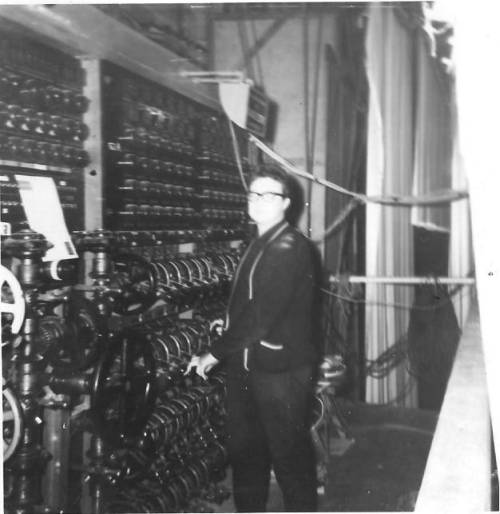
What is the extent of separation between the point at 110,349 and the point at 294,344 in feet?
2.42

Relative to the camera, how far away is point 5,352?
173 cm

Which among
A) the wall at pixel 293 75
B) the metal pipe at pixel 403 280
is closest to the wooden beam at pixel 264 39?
the wall at pixel 293 75

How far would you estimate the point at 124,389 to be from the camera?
213 centimetres

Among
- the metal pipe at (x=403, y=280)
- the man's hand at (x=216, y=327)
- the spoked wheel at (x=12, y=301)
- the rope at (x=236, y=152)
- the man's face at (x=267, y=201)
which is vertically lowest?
the man's hand at (x=216, y=327)

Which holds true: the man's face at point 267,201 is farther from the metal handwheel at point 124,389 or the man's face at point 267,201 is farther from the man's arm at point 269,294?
the metal handwheel at point 124,389

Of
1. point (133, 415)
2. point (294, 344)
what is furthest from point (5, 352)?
point (294, 344)

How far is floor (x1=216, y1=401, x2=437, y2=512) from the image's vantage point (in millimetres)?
2916

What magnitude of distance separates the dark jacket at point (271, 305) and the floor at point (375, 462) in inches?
39.5

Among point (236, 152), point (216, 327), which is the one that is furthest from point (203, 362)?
point (236, 152)

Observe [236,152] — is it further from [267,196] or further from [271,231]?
[271,231]

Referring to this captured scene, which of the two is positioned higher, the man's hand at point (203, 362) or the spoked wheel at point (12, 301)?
the spoked wheel at point (12, 301)

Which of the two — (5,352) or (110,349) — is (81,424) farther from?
(5,352)

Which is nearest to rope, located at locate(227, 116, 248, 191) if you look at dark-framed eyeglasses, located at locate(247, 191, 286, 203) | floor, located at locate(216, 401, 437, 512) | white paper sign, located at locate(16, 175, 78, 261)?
dark-framed eyeglasses, located at locate(247, 191, 286, 203)

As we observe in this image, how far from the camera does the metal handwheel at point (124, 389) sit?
1993mm
